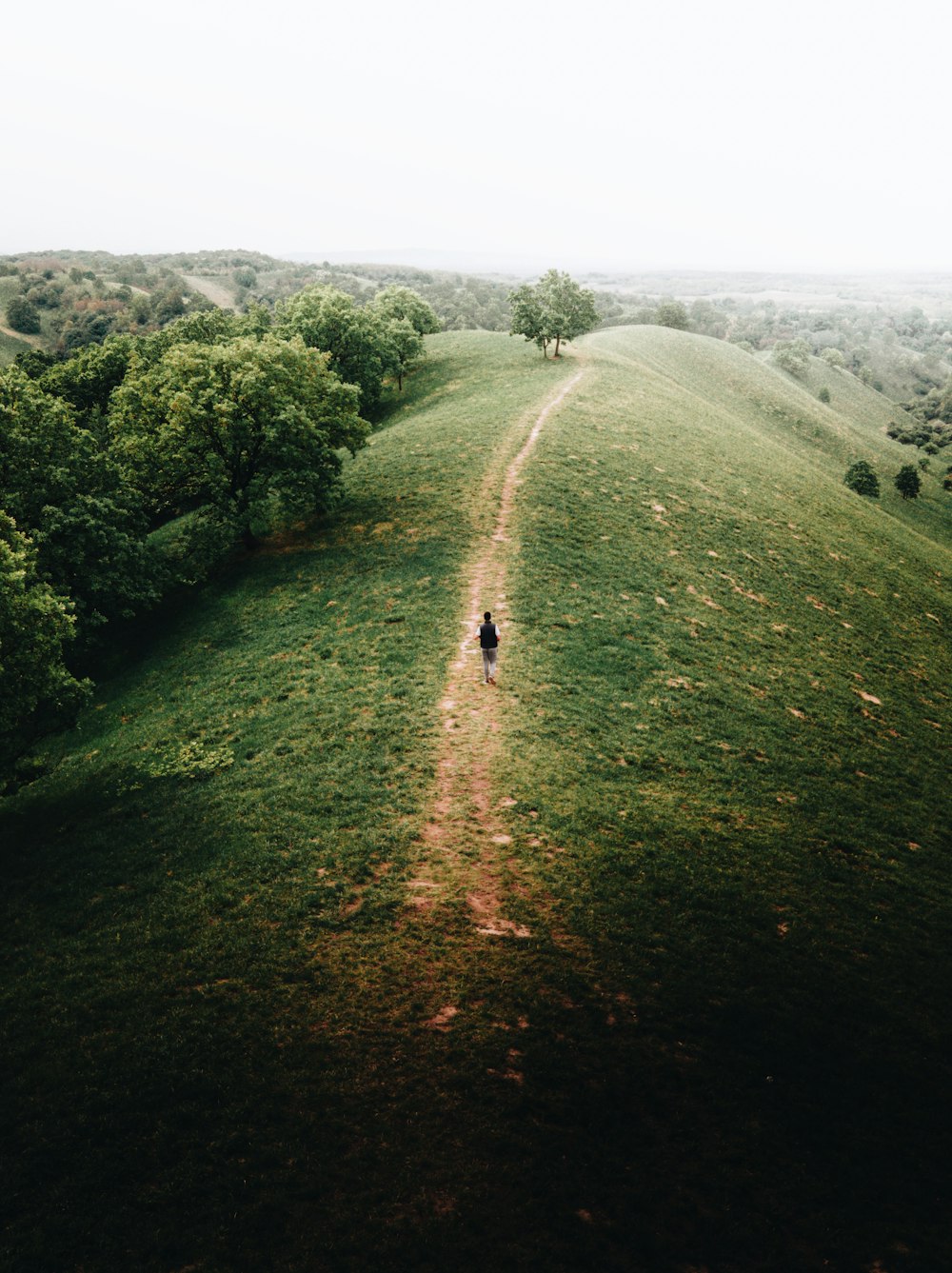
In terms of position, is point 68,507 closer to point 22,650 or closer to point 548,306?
point 22,650

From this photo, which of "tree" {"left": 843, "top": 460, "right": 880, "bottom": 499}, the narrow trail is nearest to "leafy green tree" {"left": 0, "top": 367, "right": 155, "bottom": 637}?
the narrow trail

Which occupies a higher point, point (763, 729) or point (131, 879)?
point (763, 729)

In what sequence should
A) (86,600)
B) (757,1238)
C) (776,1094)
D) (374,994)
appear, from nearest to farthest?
(757,1238), (776,1094), (374,994), (86,600)

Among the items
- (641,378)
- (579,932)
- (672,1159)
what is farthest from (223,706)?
(641,378)

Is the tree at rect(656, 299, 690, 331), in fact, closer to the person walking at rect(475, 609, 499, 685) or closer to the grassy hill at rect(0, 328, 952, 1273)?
the grassy hill at rect(0, 328, 952, 1273)

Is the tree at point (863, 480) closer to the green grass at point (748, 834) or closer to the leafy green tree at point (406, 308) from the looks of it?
the green grass at point (748, 834)

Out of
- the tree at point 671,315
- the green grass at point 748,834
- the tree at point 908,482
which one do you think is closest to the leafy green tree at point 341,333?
the green grass at point 748,834

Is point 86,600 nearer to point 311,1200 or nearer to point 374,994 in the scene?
point 374,994
